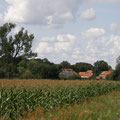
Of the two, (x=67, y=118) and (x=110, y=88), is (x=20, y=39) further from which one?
(x=67, y=118)

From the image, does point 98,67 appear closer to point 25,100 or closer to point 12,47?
point 12,47

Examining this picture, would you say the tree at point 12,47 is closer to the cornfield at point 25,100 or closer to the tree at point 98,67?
the cornfield at point 25,100

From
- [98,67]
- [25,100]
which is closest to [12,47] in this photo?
[25,100]

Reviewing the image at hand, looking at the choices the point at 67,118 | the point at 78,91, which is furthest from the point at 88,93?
the point at 67,118

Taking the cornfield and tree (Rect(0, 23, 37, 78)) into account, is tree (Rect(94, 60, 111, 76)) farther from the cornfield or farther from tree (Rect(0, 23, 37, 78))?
the cornfield

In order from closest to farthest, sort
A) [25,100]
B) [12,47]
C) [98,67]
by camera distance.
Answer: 1. [25,100]
2. [12,47]
3. [98,67]

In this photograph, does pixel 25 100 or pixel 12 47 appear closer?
pixel 25 100

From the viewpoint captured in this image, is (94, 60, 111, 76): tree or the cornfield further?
(94, 60, 111, 76): tree

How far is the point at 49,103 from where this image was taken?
13172mm

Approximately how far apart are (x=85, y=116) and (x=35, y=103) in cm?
332

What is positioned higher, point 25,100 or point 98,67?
point 98,67

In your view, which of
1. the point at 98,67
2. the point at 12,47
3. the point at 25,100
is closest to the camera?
the point at 25,100

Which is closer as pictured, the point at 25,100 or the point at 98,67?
the point at 25,100

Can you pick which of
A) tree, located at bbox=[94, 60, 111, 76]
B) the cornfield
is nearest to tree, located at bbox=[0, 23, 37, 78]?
the cornfield
